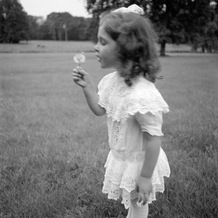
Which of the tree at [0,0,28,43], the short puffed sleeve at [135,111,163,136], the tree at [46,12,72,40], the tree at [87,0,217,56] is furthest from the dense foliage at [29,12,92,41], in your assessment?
the short puffed sleeve at [135,111,163,136]

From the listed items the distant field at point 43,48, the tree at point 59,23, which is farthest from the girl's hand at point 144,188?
the tree at point 59,23

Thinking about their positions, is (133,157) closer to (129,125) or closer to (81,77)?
(129,125)

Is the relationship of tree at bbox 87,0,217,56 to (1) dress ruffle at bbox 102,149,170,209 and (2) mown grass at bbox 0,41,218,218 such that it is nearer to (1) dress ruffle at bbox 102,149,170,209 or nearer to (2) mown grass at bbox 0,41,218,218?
(2) mown grass at bbox 0,41,218,218

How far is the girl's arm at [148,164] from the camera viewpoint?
1322mm

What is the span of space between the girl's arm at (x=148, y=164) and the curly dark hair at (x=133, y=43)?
0.34 meters

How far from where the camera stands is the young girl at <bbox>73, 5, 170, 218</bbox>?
4.36 feet

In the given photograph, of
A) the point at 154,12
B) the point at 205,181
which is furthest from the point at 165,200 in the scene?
the point at 154,12

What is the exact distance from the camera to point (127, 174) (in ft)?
5.08

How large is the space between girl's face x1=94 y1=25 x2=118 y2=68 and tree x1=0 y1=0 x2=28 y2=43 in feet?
178

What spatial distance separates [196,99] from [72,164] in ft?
12.5

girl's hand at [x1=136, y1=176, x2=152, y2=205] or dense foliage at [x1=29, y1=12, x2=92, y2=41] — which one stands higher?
dense foliage at [x1=29, y1=12, x2=92, y2=41]

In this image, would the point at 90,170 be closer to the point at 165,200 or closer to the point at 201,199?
the point at 165,200

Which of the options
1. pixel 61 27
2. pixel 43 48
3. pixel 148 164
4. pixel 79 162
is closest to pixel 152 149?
pixel 148 164

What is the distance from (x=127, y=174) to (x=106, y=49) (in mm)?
757
